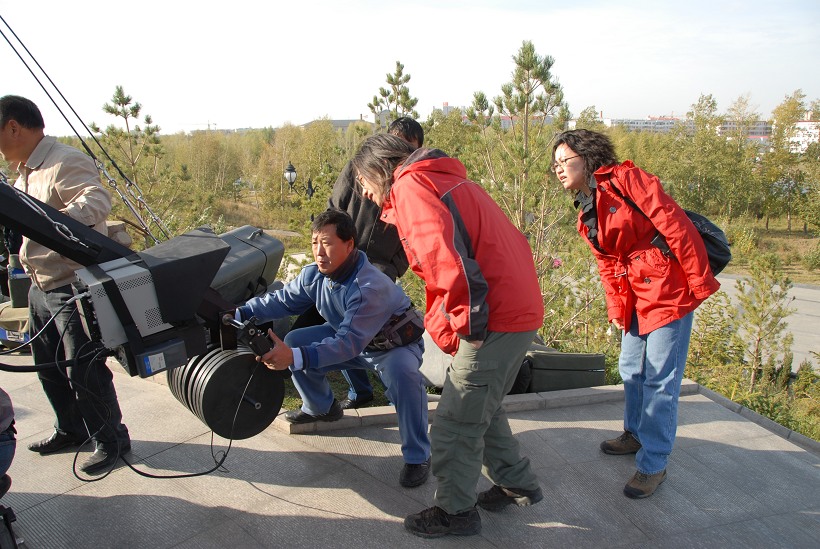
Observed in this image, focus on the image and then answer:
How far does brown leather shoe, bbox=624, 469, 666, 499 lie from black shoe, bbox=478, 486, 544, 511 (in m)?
0.50

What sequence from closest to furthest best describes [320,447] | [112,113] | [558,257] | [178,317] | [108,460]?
[178,317]
[108,460]
[320,447]
[558,257]
[112,113]

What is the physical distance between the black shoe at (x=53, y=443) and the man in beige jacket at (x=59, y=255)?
8.7 inches

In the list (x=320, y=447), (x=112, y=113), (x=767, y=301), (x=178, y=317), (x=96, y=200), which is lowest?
(x=767, y=301)

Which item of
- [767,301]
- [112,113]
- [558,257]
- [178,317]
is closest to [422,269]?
[178,317]

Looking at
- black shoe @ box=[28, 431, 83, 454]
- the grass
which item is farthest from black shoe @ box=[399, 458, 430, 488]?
the grass

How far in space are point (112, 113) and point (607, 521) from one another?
35.2 feet

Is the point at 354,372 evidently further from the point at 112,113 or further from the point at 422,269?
the point at 112,113

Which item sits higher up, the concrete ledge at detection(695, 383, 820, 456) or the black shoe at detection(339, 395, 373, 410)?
the black shoe at detection(339, 395, 373, 410)

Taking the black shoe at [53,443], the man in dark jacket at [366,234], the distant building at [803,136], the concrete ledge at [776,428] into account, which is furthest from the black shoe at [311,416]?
the distant building at [803,136]

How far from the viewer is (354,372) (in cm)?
396

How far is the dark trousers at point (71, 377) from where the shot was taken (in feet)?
9.77

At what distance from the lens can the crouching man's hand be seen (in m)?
2.61

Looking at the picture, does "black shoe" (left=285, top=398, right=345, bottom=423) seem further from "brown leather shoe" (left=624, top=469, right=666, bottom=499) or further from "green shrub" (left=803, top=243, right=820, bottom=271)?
"green shrub" (left=803, top=243, right=820, bottom=271)

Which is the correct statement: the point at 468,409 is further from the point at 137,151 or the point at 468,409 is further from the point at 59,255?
the point at 137,151
